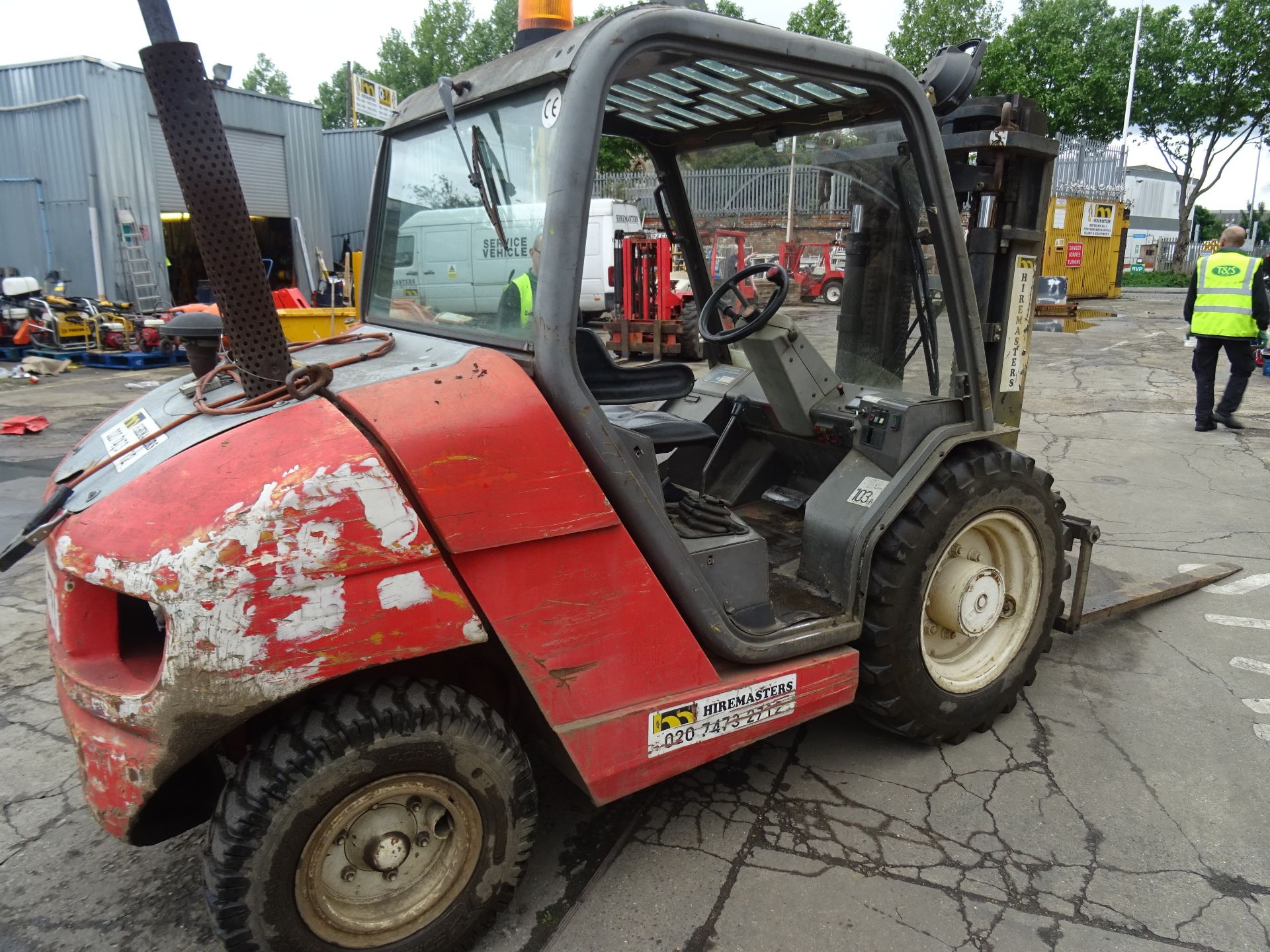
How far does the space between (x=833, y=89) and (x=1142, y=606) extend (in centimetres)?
320

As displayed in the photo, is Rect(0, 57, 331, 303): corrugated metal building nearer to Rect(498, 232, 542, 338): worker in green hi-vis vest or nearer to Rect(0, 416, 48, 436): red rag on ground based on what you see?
Rect(0, 416, 48, 436): red rag on ground

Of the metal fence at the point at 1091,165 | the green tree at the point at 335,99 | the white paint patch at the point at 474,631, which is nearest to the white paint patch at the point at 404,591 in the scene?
the white paint patch at the point at 474,631

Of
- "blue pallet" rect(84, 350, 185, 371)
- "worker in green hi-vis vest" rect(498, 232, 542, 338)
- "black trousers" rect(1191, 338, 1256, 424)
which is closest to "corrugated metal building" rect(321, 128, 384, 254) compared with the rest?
"blue pallet" rect(84, 350, 185, 371)

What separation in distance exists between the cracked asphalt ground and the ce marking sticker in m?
2.14

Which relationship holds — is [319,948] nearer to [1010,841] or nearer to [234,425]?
[234,425]

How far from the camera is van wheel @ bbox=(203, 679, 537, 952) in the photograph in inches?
76.5

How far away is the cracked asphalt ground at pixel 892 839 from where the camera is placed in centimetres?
239

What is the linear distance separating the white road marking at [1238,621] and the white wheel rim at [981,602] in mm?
1800

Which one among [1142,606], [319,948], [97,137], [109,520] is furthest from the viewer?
[97,137]

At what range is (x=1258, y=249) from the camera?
3316 cm

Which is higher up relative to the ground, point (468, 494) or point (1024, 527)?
point (468, 494)

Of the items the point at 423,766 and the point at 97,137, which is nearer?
the point at 423,766

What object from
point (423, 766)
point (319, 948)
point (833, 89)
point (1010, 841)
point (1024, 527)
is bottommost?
point (1010, 841)

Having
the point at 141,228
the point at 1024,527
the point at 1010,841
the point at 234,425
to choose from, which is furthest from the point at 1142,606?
the point at 141,228
